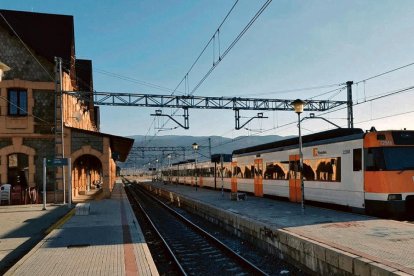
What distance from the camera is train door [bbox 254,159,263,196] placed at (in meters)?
22.2

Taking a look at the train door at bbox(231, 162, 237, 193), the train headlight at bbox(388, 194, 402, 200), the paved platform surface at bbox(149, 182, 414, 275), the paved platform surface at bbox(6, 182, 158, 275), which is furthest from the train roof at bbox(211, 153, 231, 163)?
the train headlight at bbox(388, 194, 402, 200)

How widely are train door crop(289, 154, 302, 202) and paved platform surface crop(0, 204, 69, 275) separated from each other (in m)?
9.92

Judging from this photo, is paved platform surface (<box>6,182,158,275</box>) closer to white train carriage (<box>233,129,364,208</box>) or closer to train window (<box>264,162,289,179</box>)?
white train carriage (<box>233,129,364,208</box>)

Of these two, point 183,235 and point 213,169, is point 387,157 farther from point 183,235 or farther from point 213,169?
point 213,169

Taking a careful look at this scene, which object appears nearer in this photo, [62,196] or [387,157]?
[387,157]

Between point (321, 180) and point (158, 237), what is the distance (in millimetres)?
6485

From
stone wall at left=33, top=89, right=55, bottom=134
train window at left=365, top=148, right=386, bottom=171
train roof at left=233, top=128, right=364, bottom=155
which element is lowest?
train window at left=365, top=148, right=386, bottom=171

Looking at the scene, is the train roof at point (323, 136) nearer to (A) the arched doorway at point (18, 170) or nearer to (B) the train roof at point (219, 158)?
(B) the train roof at point (219, 158)

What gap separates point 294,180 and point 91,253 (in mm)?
10768

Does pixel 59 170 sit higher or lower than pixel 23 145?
lower

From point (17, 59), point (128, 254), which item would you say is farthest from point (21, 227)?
point (17, 59)

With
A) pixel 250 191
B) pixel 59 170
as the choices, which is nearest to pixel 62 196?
pixel 59 170

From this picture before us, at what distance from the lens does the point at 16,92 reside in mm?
23500

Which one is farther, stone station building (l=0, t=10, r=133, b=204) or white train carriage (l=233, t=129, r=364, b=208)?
stone station building (l=0, t=10, r=133, b=204)
